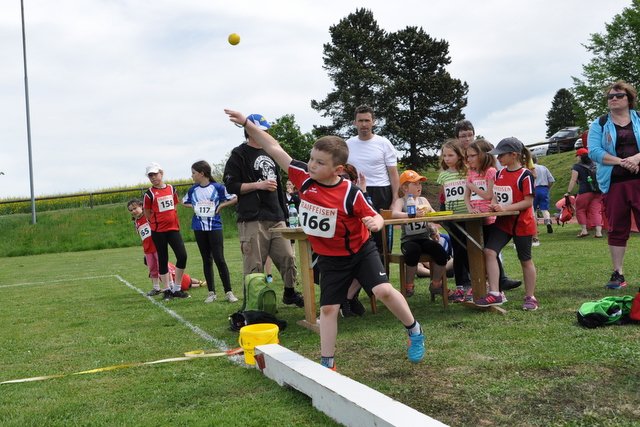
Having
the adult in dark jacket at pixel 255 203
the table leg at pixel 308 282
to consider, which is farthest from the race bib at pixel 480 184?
the adult in dark jacket at pixel 255 203

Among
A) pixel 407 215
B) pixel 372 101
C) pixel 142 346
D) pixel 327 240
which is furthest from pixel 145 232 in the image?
pixel 372 101

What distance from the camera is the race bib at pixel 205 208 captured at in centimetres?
782

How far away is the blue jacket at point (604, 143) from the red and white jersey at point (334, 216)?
353 cm

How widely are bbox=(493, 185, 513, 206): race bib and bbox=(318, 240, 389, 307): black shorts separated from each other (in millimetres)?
2298

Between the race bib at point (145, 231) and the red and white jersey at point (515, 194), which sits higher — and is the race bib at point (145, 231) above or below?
below

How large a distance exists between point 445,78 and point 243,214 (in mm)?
41199

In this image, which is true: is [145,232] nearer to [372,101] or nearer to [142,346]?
[142,346]

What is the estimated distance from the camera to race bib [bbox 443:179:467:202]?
21.4 ft

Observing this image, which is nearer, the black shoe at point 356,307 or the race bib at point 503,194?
the race bib at point 503,194

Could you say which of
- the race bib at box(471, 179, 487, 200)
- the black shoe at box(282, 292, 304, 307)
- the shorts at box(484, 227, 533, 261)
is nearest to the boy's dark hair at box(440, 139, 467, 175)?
the race bib at box(471, 179, 487, 200)

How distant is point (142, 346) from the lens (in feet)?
17.2

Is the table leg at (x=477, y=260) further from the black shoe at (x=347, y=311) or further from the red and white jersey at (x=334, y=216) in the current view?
the red and white jersey at (x=334, y=216)

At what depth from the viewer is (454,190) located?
660 centimetres

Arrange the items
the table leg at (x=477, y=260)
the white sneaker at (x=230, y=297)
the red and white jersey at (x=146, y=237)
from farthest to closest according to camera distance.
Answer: the red and white jersey at (x=146, y=237)
the white sneaker at (x=230, y=297)
the table leg at (x=477, y=260)
